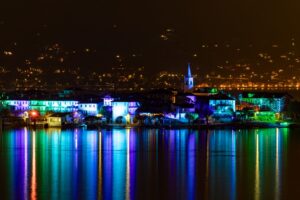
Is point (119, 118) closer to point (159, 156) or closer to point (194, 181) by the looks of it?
point (159, 156)

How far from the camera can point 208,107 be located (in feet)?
96.9

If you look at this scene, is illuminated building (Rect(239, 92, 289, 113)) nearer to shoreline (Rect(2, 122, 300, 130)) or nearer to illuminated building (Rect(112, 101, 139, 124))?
shoreline (Rect(2, 122, 300, 130))

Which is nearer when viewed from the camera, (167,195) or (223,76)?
(167,195)

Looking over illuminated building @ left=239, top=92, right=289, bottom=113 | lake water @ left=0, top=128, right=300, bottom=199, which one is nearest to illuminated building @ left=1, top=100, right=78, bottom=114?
illuminated building @ left=239, top=92, right=289, bottom=113

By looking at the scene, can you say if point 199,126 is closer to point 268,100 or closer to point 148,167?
point 268,100

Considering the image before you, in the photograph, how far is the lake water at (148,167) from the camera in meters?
11.9

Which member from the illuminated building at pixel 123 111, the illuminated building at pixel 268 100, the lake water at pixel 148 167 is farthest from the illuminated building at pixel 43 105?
the lake water at pixel 148 167

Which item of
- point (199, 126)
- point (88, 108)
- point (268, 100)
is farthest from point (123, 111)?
point (268, 100)

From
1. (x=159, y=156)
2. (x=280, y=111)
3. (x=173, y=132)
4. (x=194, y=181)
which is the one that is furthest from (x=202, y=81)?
(x=194, y=181)

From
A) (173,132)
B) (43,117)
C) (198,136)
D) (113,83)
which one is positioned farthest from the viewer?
(113,83)

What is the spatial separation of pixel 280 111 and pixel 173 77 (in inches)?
599

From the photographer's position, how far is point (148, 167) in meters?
14.4

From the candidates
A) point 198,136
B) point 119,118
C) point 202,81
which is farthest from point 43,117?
point 202,81

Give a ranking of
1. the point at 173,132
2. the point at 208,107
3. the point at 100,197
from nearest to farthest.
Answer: the point at 100,197, the point at 173,132, the point at 208,107
